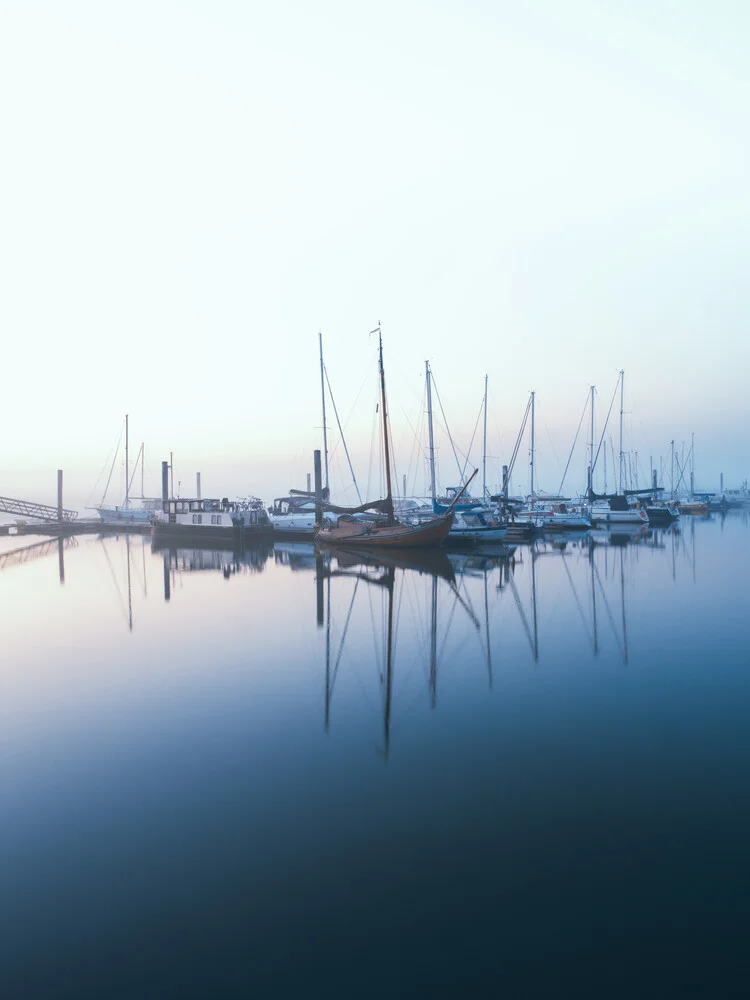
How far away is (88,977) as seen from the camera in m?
4.78

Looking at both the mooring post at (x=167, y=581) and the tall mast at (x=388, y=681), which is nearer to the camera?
the tall mast at (x=388, y=681)

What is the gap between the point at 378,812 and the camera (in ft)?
23.7

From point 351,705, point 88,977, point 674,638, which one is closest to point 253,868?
point 88,977

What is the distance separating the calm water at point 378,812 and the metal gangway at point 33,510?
153 feet

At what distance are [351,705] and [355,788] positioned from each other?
3.26 metres

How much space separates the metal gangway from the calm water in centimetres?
4672

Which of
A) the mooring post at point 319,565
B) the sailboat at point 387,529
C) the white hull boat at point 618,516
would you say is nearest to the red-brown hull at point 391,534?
the sailboat at point 387,529

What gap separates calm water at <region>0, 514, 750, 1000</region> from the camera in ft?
16.0

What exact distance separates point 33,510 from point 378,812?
6346cm

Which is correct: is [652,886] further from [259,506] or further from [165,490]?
[165,490]

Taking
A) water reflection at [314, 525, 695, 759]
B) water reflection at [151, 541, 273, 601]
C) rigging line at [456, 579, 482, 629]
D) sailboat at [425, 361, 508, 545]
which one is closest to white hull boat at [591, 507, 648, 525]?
sailboat at [425, 361, 508, 545]

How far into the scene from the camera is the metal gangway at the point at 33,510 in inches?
2263

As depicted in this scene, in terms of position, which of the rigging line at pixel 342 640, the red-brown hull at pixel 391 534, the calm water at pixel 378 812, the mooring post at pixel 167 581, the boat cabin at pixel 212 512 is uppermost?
the boat cabin at pixel 212 512

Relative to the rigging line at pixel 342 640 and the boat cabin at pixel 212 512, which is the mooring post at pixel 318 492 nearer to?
the boat cabin at pixel 212 512
